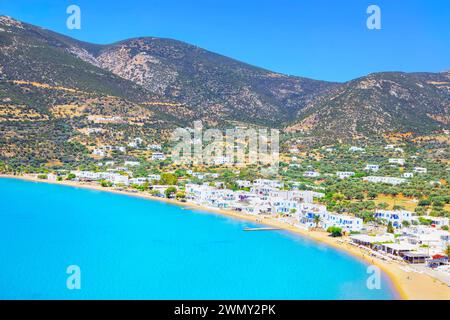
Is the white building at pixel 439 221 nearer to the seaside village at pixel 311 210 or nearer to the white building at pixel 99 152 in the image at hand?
the seaside village at pixel 311 210

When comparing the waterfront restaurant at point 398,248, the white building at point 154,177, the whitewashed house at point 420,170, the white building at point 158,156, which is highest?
the white building at point 158,156

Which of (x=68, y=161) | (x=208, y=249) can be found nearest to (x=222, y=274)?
(x=208, y=249)

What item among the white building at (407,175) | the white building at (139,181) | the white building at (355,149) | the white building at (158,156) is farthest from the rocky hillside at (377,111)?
the white building at (139,181)

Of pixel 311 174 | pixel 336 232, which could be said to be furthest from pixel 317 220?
pixel 311 174

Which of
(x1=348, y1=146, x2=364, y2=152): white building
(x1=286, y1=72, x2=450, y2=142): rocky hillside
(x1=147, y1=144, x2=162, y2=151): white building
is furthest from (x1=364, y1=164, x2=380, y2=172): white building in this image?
(x1=147, y1=144, x2=162, y2=151): white building

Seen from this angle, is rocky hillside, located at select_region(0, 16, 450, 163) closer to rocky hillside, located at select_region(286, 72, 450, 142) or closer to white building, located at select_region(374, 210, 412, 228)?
rocky hillside, located at select_region(286, 72, 450, 142)

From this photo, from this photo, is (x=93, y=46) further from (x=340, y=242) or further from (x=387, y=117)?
(x=340, y=242)

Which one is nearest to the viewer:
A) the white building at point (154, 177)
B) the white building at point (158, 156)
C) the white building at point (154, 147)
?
the white building at point (154, 177)

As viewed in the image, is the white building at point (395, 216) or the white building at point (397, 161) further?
the white building at point (397, 161)

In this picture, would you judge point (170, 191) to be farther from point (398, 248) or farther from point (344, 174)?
point (398, 248)
